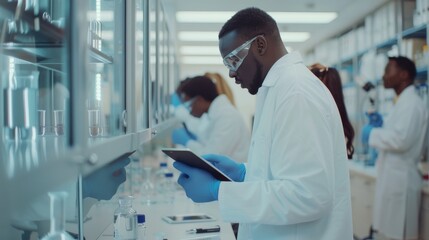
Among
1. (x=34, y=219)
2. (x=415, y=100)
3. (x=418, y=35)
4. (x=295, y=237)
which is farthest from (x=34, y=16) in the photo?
(x=418, y=35)

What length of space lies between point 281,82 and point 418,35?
3242mm

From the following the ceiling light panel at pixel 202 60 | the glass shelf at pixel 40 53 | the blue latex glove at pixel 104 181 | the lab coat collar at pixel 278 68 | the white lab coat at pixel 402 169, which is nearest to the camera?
the glass shelf at pixel 40 53

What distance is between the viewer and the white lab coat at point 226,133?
11.4ft

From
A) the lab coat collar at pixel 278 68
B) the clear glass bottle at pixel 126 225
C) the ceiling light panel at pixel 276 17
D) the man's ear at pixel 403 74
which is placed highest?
the ceiling light panel at pixel 276 17

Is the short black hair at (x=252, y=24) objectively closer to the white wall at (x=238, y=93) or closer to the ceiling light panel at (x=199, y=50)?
the ceiling light panel at (x=199, y=50)

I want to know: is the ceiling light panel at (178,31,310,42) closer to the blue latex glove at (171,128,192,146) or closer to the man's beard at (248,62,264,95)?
the blue latex glove at (171,128,192,146)

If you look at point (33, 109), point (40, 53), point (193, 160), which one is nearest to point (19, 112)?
point (33, 109)

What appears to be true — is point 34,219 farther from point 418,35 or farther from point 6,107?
point 418,35

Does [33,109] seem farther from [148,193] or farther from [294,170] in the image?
[148,193]

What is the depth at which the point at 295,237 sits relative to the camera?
4.61 ft

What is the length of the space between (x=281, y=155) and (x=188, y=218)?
106 centimetres

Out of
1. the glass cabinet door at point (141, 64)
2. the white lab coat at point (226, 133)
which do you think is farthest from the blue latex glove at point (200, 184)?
the white lab coat at point (226, 133)

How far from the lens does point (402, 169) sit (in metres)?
3.41

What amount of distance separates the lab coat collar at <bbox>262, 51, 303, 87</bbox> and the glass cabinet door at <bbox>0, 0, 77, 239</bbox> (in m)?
0.67
